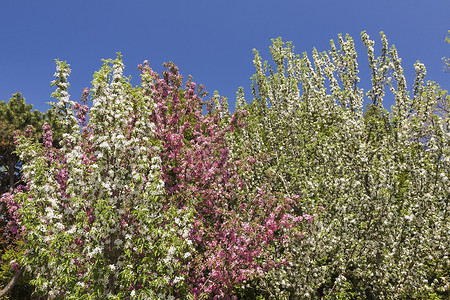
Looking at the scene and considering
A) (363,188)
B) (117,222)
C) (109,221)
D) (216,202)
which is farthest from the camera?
(216,202)

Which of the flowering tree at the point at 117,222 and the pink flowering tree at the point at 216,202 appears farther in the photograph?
the pink flowering tree at the point at 216,202

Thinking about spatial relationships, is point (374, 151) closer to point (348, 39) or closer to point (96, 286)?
point (348, 39)

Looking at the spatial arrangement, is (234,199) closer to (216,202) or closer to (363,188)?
(216,202)

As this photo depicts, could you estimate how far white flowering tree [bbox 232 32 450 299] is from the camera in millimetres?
9203

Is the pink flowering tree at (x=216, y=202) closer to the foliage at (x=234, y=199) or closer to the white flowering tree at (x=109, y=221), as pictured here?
the foliage at (x=234, y=199)

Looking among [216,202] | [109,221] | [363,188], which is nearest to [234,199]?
[216,202]

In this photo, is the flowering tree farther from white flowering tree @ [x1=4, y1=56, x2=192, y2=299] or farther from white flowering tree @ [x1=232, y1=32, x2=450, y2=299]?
white flowering tree @ [x1=232, y1=32, x2=450, y2=299]

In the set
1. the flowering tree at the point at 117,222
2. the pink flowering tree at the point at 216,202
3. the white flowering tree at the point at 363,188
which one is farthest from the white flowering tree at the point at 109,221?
the white flowering tree at the point at 363,188

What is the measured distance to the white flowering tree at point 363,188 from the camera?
9203 millimetres

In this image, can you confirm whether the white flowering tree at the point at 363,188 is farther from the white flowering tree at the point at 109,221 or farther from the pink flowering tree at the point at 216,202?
the white flowering tree at the point at 109,221

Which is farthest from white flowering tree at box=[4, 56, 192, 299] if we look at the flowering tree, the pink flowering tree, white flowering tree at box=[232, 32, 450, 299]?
white flowering tree at box=[232, 32, 450, 299]

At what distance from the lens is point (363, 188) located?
1078cm

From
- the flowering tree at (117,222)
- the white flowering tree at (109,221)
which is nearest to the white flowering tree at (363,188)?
the flowering tree at (117,222)

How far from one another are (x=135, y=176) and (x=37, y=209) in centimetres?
367
